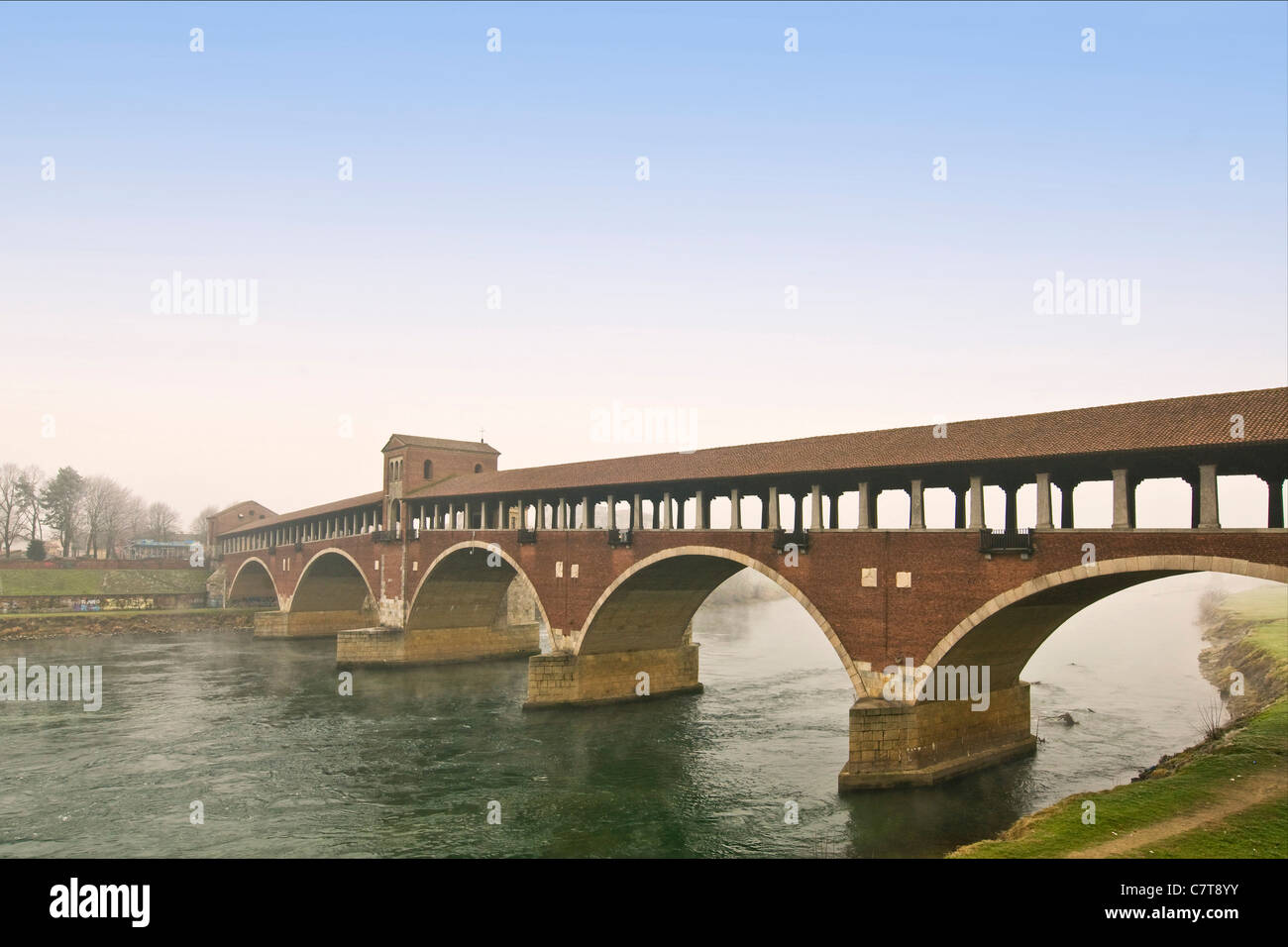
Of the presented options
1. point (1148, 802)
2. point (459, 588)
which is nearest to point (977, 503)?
point (1148, 802)

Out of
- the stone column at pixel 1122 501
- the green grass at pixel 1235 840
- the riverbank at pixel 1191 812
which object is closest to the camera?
the green grass at pixel 1235 840

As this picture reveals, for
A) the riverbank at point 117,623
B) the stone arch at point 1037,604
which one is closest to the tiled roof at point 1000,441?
the stone arch at point 1037,604

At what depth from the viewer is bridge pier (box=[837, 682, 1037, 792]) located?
78.9ft

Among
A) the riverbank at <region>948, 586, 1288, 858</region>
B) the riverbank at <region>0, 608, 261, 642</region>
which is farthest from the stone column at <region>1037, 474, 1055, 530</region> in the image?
the riverbank at <region>0, 608, 261, 642</region>

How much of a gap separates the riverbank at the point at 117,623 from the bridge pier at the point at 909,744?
216ft

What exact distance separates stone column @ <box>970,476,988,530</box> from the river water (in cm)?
759

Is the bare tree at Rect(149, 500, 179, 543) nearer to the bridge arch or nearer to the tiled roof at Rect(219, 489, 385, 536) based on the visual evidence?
the tiled roof at Rect(219, 489, 385, 536)

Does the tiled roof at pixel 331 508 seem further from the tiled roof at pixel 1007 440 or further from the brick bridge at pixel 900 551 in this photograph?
the tiled roof at pixel 1007 440

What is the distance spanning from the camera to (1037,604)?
76.4 feet

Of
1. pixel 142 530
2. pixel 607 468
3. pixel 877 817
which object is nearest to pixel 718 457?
pixel 607 468

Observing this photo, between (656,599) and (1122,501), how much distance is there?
20867 millimetres

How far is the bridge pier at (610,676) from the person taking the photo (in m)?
37.4

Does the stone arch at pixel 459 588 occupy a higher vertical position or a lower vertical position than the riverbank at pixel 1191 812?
higher

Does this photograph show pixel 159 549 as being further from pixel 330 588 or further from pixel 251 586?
pixel 330 588
